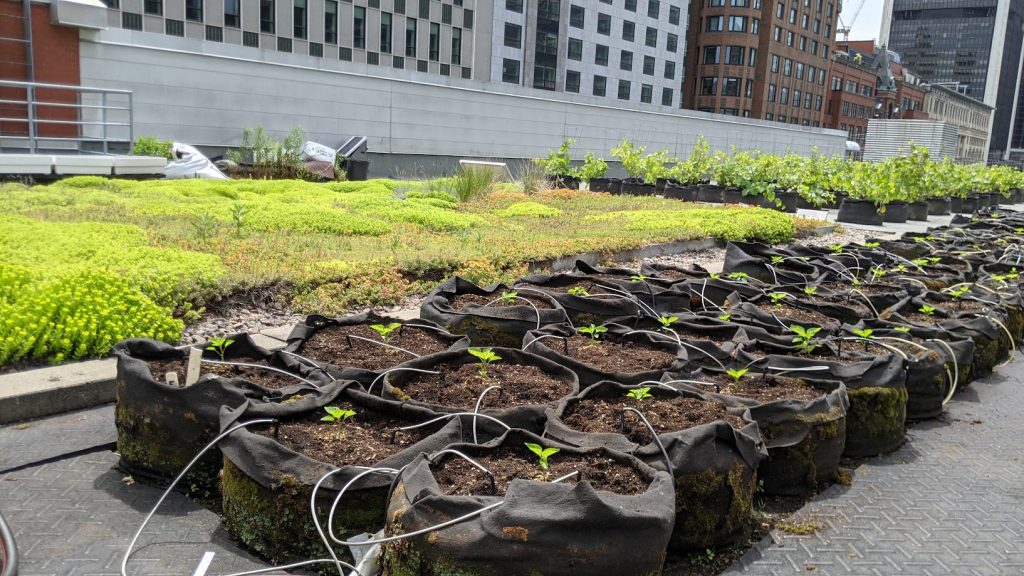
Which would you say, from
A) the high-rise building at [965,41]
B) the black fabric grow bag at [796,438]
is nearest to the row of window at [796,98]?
the black fabric grow bag at [796,438]

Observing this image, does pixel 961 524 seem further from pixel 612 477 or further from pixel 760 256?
pixel 760 256

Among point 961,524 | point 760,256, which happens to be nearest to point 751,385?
point 961,524

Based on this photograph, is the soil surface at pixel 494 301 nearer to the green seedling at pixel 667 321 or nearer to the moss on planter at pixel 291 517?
the green seedling at pixel 667 321

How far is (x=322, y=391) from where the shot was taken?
150 inches

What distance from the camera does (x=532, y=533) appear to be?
259cm

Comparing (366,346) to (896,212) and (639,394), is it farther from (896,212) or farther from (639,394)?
(896,212)

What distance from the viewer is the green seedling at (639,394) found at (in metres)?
3.80

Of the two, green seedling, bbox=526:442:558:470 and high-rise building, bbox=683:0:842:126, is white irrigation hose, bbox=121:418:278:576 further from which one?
high-rise building, bbox=683:0:842:126

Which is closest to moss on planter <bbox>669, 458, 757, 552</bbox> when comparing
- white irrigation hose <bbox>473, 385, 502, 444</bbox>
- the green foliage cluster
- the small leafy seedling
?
white irrigation hose <bbox>473, 385, 502, 444</bbox>

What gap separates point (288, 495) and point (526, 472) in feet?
3.13

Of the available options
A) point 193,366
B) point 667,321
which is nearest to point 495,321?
point 667,321

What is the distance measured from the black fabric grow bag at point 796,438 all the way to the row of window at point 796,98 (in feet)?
297

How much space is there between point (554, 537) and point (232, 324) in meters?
4.35

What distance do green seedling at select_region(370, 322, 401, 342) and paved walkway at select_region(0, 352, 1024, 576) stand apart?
1.47 meters
